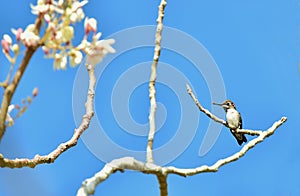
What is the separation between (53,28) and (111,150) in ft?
5.34

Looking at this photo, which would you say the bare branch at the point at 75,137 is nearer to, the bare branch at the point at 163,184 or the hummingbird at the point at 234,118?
the bare branch at the point at 163,184

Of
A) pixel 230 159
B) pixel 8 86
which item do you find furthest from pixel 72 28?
pixel 230 159

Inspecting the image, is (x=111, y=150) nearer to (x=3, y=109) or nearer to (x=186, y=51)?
(x=186, y=51)

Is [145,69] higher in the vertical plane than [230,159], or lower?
higher

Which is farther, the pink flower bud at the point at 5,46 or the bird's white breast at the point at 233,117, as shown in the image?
the bird's white breast at the point at 233,117

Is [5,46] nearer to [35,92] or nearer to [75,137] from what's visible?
[35,92]

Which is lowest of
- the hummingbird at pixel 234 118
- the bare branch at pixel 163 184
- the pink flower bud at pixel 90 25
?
the bare branch at pixel 163 184

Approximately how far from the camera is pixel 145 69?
131 inches

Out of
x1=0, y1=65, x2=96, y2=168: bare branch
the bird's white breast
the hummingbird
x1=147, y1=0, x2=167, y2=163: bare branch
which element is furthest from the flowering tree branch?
the bird's white breast

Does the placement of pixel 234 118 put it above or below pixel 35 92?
above

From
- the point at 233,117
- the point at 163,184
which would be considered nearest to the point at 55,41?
the point at 163,184

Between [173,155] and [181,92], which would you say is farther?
[181,92]

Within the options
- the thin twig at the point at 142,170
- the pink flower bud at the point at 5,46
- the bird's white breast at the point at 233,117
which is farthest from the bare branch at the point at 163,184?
the bird's white breast at the point at 233,117

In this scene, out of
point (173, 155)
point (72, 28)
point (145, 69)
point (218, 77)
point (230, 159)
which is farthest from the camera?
point (145, 69)
